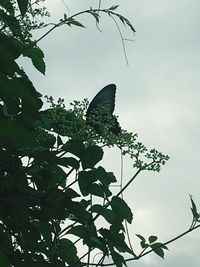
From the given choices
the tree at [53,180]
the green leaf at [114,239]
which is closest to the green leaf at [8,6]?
the tree at [53,180]

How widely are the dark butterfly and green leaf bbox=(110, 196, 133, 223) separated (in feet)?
1.51

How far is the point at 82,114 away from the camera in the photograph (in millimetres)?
3506

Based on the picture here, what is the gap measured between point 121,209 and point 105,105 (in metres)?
0.70

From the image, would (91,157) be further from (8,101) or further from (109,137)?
(8,101)

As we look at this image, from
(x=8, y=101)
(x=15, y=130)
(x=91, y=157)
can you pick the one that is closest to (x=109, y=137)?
(x=91, y=157)

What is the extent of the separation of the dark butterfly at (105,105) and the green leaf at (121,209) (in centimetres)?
46

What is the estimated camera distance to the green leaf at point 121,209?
3701 millimetres

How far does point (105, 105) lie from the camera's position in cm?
388

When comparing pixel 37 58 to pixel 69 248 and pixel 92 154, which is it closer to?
pixel 92 154

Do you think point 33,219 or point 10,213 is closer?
point 10,213

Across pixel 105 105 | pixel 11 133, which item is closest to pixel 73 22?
pixel 105 105

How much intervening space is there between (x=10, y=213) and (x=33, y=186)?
1.58 feet

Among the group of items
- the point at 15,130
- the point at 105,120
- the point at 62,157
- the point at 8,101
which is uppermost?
the point at 105,120

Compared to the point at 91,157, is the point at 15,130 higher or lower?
lower
